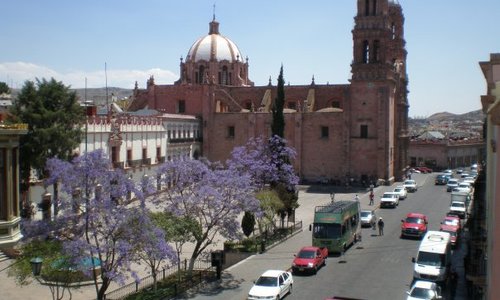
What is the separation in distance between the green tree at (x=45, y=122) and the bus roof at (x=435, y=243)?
1818cm

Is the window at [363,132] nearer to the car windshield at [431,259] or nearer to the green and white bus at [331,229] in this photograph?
the green and white bus at [331,229]

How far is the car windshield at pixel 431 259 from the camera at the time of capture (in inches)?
878

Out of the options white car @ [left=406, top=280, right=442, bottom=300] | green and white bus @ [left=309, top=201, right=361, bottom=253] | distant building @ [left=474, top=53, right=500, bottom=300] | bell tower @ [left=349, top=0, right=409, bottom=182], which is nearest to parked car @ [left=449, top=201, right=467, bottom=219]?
green and white bus @ [left=309, top=201, right=361, bottom=253]

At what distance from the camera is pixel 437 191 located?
50844 mm

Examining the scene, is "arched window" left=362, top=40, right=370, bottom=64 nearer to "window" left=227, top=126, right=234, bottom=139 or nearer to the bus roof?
"window" left=227, top=126, right=234, bottom=139

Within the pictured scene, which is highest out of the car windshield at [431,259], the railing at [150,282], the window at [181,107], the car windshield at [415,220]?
the window at [181,107]

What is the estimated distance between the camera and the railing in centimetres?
2122

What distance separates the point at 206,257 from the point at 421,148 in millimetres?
51434

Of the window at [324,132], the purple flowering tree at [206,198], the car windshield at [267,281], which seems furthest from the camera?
the window at [324,132]

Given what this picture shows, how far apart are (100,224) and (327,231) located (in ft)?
38.0

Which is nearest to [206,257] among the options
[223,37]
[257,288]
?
[257,288]

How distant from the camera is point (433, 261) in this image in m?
22.4

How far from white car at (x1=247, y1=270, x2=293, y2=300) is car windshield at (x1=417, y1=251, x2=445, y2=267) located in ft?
16.9

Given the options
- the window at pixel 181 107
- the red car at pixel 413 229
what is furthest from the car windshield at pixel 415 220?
the window at pixel 181 107
